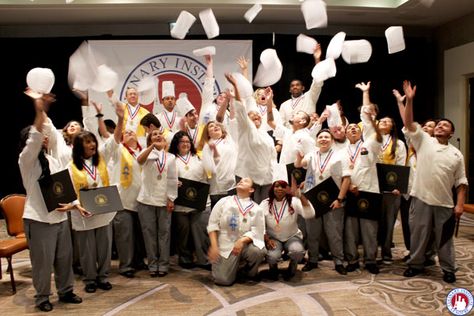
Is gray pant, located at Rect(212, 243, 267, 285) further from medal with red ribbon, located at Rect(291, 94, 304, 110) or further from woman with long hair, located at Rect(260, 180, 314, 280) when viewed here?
medal with red ribbon, located at Rect(291, 94, 304, 110)

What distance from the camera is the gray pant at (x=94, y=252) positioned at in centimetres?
423

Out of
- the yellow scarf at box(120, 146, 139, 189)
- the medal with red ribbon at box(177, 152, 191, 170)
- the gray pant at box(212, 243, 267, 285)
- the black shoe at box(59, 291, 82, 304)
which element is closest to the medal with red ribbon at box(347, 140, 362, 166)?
the gray pant at box(212, 243, 267, 285)

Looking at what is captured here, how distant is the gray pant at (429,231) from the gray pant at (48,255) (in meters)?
2.98

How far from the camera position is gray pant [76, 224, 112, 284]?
423cm

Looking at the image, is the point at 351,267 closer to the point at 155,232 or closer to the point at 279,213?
the point at 279,213

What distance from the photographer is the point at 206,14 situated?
5375 mm

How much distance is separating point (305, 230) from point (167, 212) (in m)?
1.41

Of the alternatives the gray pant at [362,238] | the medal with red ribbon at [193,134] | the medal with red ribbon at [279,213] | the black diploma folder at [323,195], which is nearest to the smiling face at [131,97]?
the medal with red ribbon at [193,134]

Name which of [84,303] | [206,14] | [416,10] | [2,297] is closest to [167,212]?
[84,303]

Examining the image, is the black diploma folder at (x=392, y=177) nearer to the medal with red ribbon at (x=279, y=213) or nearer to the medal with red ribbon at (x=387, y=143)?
the medal with red ribbon at (x=387, y=143)

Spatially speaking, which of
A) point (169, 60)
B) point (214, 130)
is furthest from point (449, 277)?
point (169, 60)

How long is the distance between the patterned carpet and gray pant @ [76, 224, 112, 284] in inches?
6.1

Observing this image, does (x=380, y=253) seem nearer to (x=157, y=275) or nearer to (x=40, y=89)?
(x=157, y=275)

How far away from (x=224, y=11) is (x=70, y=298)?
5206 mm
